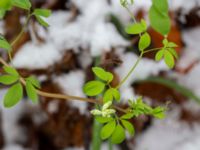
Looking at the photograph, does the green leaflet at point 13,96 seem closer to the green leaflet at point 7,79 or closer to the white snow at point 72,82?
the green leaflet at point 7,79

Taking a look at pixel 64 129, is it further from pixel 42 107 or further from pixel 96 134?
pixel 96 134

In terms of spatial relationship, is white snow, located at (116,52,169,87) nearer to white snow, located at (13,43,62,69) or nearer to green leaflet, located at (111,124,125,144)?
white snow, located at (13,43,62,69)

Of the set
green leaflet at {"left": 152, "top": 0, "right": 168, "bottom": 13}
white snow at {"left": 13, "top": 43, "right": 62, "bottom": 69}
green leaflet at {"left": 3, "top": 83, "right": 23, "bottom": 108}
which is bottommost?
white snow at {"left": 13, "top": 43, "right": 62, "bottom": 69}

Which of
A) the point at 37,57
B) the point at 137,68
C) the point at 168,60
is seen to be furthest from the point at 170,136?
the point at 168,60

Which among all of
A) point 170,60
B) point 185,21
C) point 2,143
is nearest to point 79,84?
point 2,143

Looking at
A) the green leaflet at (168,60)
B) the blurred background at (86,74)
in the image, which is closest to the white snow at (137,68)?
the blurred background at (86,74)

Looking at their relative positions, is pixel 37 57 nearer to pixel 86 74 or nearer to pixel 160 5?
pixel 86 74

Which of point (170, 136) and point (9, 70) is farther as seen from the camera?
point (170, 136)

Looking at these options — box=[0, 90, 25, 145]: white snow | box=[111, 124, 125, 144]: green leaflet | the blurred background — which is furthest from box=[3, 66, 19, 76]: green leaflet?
box=[0, 90, 25, 145]: white snow
